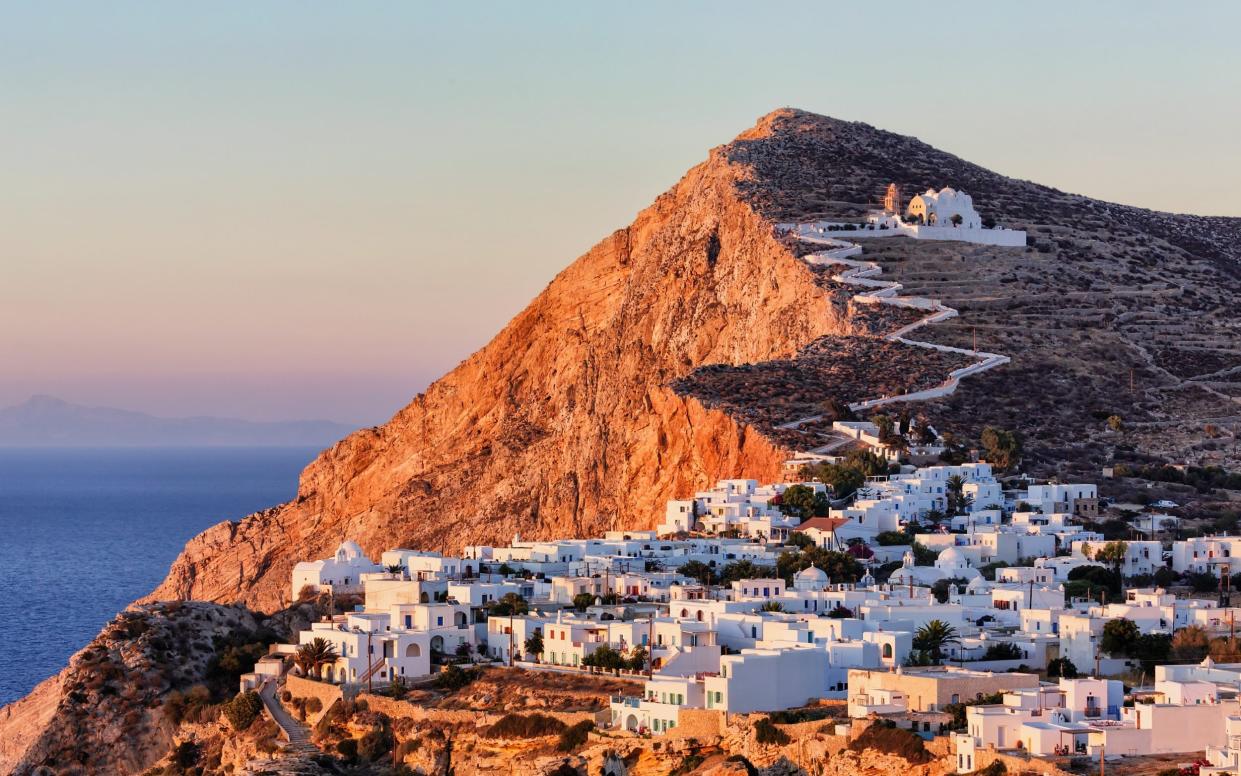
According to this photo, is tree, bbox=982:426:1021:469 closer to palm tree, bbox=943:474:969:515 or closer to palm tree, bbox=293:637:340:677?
palm tree, bbox=943:474:969:515

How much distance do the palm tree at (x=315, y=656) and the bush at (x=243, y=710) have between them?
1.31 metres

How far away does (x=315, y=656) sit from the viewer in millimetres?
56531

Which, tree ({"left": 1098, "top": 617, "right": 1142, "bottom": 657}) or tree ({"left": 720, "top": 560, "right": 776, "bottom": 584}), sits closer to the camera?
tree ({"left": 1098, "top": 617, "right": 1142, "bottom": 657})

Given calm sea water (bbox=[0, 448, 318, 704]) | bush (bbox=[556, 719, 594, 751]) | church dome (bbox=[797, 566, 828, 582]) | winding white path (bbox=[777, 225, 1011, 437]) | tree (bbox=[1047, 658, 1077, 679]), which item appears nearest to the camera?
bush (bbox=[556, 719, 594, 751])

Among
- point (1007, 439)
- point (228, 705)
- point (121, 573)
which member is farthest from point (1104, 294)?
point (228, 705)

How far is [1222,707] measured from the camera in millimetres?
42312

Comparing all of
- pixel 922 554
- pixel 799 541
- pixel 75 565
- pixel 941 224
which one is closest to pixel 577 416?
pixel 941 224

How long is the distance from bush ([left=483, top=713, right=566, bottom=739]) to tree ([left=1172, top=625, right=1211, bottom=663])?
13.9 m

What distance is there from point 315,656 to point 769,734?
15.2 meters

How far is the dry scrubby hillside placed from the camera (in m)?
87.3

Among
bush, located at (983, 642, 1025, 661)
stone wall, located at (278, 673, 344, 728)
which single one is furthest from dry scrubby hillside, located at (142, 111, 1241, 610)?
bush, located at (983, 642, 1025, 661)

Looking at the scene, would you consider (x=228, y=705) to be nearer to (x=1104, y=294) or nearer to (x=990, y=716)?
(x=990, y=716)

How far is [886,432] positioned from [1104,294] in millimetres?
30007

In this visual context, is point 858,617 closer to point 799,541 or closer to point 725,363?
point 799,541
